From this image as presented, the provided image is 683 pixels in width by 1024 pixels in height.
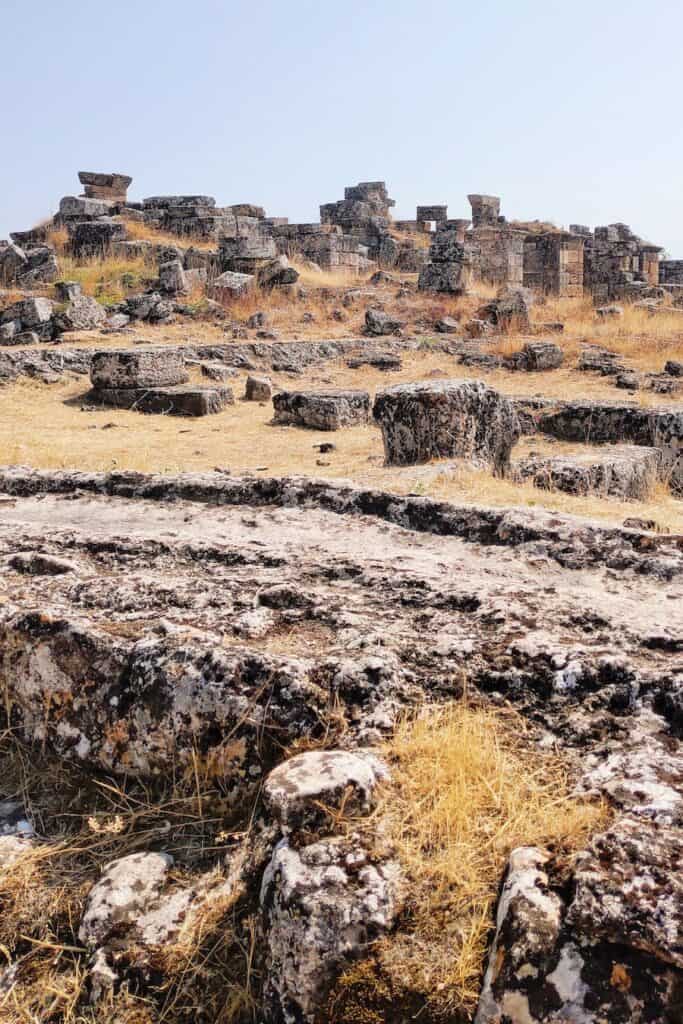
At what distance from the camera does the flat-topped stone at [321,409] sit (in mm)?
10898

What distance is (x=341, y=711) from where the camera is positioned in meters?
2.10

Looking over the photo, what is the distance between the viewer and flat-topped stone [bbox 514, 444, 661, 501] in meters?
6.83

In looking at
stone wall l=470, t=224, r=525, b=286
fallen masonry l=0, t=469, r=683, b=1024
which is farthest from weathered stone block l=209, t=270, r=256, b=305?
fallen masonry l=0, t=469, r=683, b=1024

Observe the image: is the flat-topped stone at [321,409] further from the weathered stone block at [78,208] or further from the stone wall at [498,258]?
the weathered stone block at [78,208]

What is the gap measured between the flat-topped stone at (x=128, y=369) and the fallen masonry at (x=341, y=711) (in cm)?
934

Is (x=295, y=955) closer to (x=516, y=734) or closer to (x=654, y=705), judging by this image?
(x=516, y=734)

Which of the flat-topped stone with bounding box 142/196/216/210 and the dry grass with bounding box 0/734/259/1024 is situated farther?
the flat-topped stone with bounding box 142/196/216/210

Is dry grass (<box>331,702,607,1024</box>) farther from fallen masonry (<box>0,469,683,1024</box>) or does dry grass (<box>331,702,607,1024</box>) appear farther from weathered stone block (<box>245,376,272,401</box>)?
weathered stone block (<box>245,376,272,401</box>)

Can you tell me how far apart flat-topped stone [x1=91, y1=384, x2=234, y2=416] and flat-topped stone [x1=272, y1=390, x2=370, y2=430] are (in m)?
1.01

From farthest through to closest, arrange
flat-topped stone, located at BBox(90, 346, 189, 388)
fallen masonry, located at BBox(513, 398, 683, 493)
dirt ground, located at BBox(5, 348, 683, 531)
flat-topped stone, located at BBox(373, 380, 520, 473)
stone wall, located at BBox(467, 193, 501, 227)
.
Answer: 1. stone wall, located at BBox(467, 193, 501, 227)
2. flat-topped stone, located at BBox(90, 346, 189, 388)
3. fallen masonry, located at BBox(513, 398, 683, 493)
4. flat-topped stone, located at BBox(373, 380, 520, 473)
5. dirt ground, located at BBox(5, 348, 683, 531)

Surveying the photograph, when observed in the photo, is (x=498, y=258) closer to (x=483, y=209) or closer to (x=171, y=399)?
(x=483, y=209)

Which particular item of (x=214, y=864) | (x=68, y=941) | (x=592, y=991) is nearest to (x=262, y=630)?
(x=214, y=864)

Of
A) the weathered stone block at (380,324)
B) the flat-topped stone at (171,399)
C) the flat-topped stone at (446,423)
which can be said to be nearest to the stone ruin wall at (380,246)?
the weathered stone block at (380,324)

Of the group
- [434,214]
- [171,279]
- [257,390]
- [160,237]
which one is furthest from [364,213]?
[257,390]
